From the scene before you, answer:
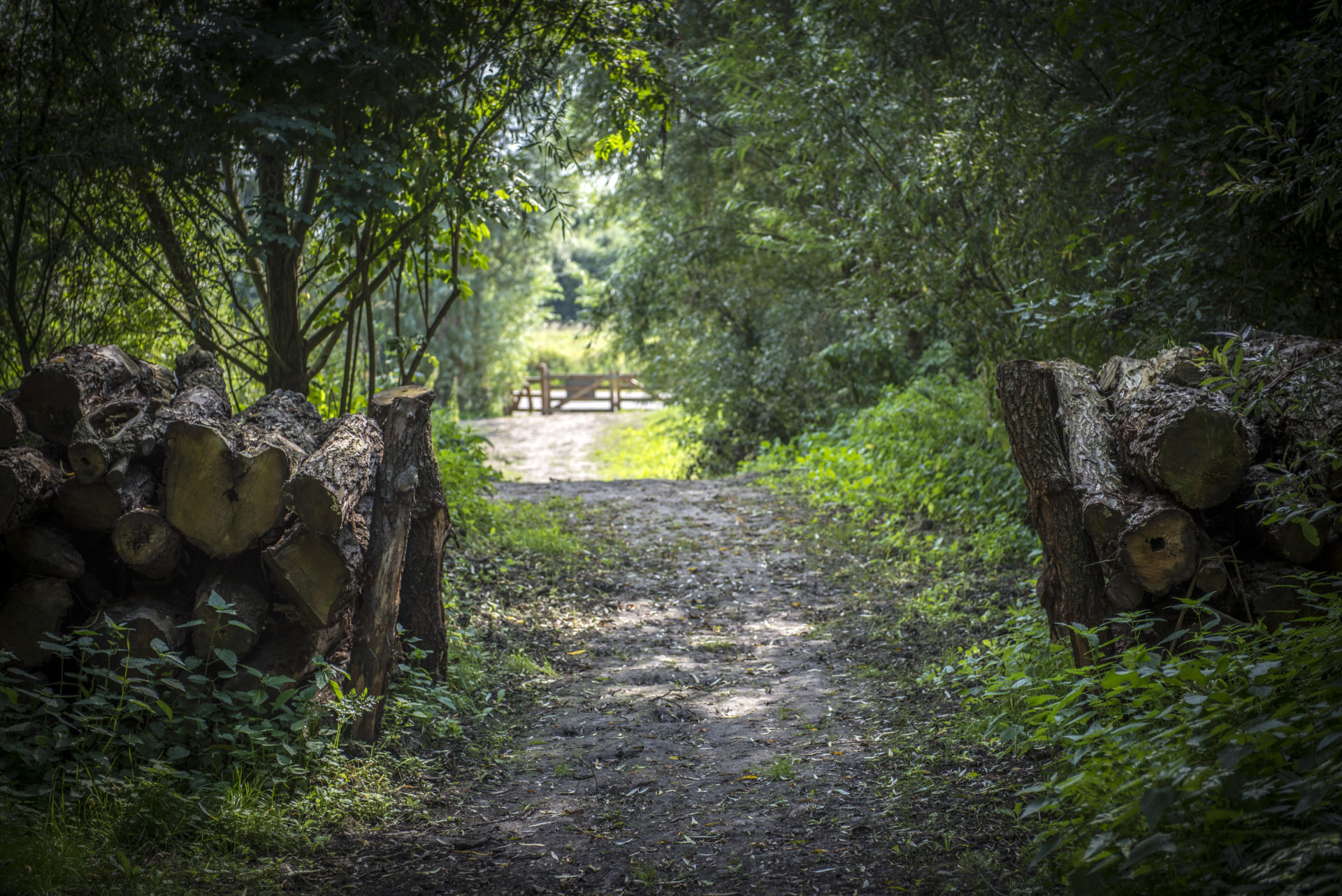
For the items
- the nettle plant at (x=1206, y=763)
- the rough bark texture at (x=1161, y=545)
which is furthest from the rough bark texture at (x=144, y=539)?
the rough bark texture at (x=1161, y=545)

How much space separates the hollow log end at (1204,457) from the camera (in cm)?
316

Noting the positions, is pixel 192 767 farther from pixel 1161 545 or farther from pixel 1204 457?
pixel 1204 457

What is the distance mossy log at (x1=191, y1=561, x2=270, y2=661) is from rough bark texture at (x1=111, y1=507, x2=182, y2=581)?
7.0 inches

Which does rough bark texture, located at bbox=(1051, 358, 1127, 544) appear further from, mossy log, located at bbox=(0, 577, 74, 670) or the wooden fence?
the wooden fence

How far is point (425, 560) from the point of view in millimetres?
4109

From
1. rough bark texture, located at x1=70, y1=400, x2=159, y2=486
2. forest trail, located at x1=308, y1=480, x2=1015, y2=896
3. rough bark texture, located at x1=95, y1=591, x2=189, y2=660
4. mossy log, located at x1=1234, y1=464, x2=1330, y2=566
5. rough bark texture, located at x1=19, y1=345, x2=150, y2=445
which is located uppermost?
rough bark texture, located at x1=19, y1=345, x2=150, y2=445

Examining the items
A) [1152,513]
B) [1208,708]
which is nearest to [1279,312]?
[1152,513]

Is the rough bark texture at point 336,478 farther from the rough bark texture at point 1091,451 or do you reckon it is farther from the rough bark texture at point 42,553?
the rough bark texture at point 1091,451

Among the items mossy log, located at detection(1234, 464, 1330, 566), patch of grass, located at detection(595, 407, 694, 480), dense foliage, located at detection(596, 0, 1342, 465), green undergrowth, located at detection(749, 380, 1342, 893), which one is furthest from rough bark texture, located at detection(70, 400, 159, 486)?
patch of grass, located at detection(595, 407, 694, 480)

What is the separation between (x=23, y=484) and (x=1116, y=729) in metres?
3.67

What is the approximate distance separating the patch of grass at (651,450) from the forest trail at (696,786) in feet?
26.4

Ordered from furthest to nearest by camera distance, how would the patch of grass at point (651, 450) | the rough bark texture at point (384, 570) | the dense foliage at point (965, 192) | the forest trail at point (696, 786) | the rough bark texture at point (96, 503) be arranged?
the patch of grass at point (651, 450), the dense foliage at point (965, 192), the rough bark texture at point (384, 570), the rough bark texture at point (96, 503), the forest trail at point (696, 786)

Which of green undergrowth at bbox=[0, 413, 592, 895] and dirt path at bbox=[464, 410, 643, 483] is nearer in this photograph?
green undergrowth at bbox=[0, 413, 592, 895]

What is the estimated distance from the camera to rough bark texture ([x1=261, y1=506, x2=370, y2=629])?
3182mm
